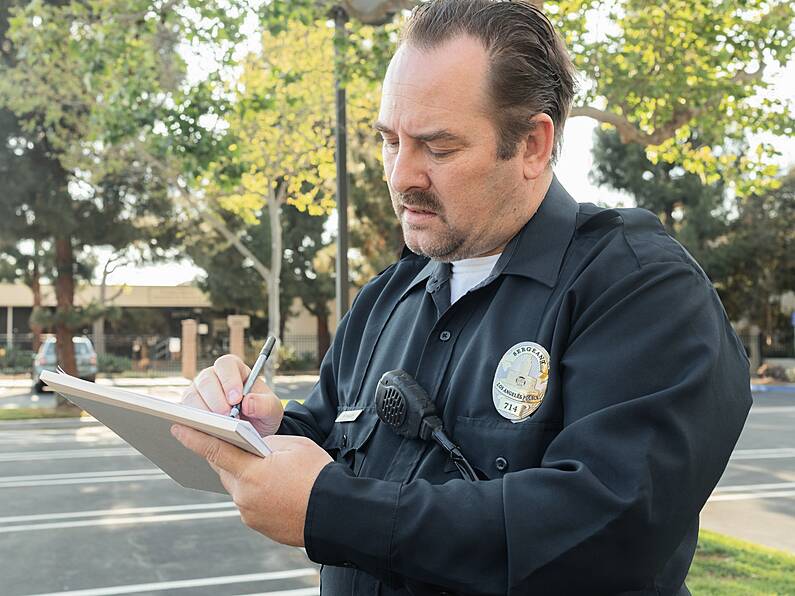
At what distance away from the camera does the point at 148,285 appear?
146ft

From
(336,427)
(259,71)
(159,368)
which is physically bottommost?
(159,368)

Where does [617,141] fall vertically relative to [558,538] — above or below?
above

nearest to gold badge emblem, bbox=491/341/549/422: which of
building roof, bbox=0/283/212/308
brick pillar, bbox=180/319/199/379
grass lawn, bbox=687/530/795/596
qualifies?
grass lawn, bbox=687/530/795/596

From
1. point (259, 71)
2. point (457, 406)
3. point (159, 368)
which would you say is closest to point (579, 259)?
point (457, 406)

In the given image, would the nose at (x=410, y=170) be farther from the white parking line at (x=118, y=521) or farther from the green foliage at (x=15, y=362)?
the green foliage at (x=15, y=362)

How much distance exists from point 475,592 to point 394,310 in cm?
78

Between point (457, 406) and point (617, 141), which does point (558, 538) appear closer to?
point (457, 406)

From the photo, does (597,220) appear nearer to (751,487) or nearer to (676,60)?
(676,60)

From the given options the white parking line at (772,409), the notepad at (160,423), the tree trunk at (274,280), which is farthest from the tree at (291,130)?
the notepad at (160,423)

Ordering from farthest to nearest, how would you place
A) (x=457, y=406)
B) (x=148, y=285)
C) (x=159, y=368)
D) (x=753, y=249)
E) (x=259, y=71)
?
(x=148, y=285) < (x=159, y=368) < (x=753, y=249) < (x=259, y=71) < (x=457, y=406)

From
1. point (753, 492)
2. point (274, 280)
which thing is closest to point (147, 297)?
point (274, 280)

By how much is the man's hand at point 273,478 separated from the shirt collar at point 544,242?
1.62 feet

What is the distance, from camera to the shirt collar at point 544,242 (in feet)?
5.33

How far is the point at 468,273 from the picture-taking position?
181 centimetres
